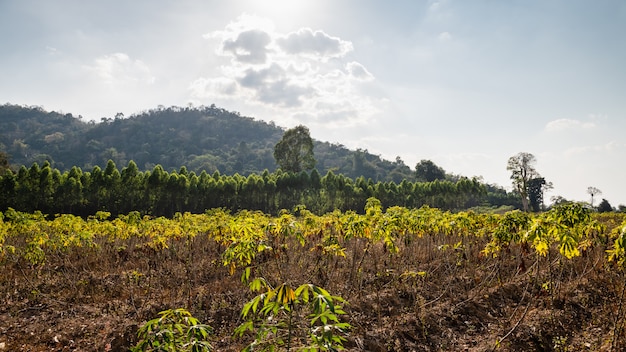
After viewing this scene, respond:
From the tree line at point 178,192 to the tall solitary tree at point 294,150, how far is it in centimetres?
916

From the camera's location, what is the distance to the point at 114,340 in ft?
19.4

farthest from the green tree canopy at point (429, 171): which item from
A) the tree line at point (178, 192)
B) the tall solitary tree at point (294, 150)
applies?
the tall solitary tree at point (294, 150)

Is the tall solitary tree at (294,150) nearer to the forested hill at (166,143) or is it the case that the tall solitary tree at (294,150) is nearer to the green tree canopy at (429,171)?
the green tree canopy at (429,171)

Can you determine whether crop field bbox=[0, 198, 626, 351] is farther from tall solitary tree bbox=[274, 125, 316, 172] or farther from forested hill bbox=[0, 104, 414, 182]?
forested hill bbox=[0, 104, 414, 182]

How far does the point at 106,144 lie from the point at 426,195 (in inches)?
5224

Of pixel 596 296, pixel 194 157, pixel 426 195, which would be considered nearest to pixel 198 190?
pixel 426 195

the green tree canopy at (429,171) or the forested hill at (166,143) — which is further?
the forested hill at (166,143)

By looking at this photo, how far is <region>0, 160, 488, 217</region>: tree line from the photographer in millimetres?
30500

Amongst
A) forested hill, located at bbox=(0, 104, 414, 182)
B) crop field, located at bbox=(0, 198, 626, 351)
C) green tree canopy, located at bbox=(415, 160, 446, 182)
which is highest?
forested hill, located at bbox=(0, 104, 414, 182)

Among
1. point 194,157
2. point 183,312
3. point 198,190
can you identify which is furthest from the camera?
point 194,157

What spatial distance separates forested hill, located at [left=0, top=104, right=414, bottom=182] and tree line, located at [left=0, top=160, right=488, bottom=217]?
1983 inches

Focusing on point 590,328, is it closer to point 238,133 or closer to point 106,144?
point 106,144

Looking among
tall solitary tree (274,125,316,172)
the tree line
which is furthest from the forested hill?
the tree line

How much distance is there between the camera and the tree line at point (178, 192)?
100 ft
